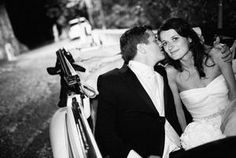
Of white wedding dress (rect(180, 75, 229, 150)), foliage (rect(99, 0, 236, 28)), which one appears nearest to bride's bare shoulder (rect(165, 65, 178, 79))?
white wedding dress (rect(180, 75, 229, 150))

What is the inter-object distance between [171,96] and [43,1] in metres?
24.1

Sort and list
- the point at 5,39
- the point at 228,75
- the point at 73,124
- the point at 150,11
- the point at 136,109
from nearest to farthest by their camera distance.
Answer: the point at 73,124, the point at 136,109, the point at 228,75, the point at 150,11, the point at 5,39

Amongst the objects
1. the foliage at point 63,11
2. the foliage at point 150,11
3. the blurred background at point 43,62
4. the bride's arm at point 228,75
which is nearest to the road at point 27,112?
the blurred background at point 43,62

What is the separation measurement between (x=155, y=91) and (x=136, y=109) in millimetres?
250

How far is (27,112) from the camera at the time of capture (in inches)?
244

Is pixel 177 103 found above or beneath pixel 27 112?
above

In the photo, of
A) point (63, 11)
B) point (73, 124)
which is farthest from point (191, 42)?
point (63, 11)

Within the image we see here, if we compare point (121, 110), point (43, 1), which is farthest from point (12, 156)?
point (43, 1)

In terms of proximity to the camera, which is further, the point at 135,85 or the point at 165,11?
the point at 165,11

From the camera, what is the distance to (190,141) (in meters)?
2.15

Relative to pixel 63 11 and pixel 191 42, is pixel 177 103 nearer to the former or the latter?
pixel 191 42

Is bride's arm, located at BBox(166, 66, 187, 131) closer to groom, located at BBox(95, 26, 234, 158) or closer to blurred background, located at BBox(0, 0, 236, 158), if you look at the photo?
groom, located at BBox(95, 26, 234, 158)

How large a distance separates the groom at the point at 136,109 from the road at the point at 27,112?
2321mm

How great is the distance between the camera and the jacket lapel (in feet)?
7.04
